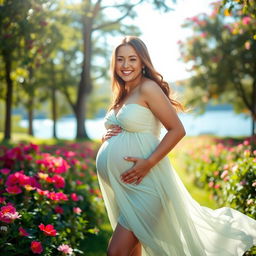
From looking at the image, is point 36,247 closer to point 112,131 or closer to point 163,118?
point 112,131

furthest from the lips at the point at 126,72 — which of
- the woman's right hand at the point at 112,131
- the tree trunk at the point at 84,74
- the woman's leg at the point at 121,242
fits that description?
the tree trunk at the point at 84,74

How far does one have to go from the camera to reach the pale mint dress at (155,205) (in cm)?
300

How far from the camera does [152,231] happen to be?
119 inches

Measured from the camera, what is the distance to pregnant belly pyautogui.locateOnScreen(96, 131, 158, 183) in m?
3.08

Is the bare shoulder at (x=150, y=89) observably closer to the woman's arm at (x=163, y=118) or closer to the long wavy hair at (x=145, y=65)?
the woman's arm at (x=163, y=118)

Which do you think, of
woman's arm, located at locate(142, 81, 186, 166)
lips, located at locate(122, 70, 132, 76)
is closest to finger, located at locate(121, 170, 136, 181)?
woman's arm, located at locate(142, 81, 186, 166)

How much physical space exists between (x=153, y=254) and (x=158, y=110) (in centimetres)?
108

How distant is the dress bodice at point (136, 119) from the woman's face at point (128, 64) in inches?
11.3

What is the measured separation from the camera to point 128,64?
10.6 ft

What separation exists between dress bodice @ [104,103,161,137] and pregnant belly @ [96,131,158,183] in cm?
6

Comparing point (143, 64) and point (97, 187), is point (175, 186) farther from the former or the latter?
point (97, 187)

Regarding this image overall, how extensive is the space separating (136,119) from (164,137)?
264 millimetres

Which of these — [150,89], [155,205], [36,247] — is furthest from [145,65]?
[36,247]

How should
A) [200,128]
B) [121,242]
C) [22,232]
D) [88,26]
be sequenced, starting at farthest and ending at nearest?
[200,128] → [88,26] → [22,232] → [121,242]
